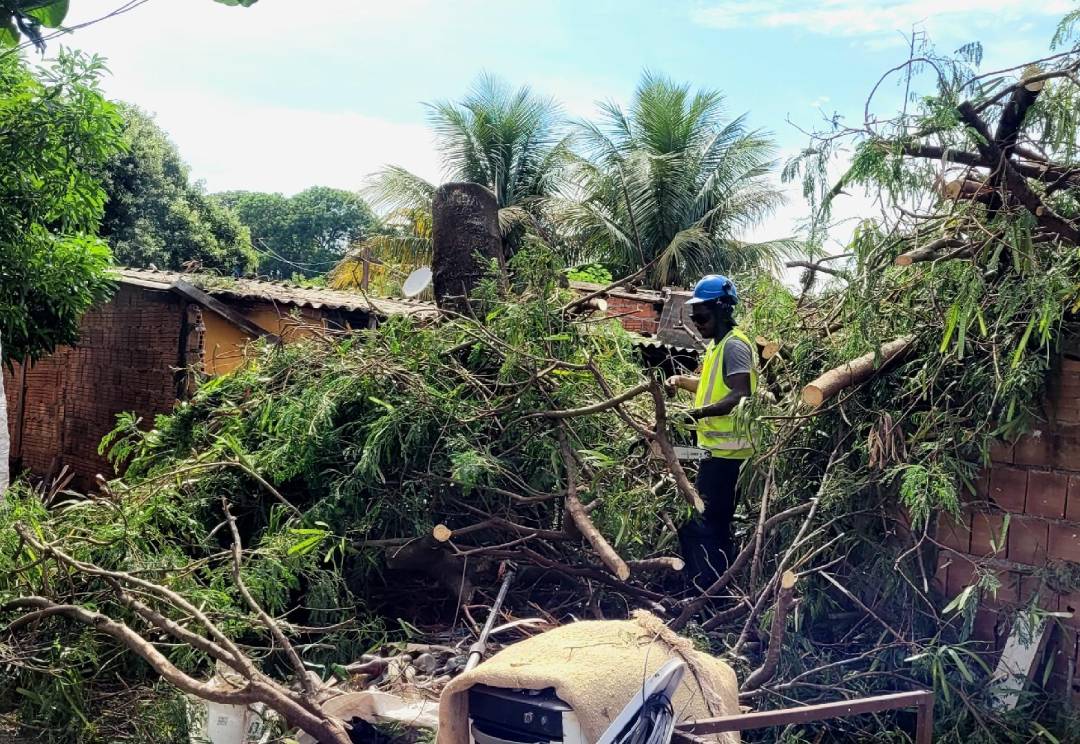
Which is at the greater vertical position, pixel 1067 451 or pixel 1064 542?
pixel 1067 451

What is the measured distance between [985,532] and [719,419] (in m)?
1.33

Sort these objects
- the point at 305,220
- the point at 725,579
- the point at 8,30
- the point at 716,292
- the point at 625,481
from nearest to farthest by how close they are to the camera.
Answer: the point at 8,30 → the point at 725,579 → the point at 625,481 → the point at 716,292 → the point at 305,220

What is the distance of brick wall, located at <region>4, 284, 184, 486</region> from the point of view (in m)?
10.1

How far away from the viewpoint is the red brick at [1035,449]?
12.9 feet

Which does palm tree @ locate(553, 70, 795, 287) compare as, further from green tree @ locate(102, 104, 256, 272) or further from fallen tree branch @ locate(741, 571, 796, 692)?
fallen tree branch @ locate(741, 571, 796, 692)

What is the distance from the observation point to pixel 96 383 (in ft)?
35.8

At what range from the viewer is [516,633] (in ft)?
13.4

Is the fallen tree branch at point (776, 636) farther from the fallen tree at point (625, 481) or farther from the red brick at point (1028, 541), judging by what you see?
the red brick at point (1028, 541)

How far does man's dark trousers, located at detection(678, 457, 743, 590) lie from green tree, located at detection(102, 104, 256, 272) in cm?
1650

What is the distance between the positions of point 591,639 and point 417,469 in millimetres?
1962

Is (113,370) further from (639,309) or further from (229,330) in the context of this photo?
(639,309)

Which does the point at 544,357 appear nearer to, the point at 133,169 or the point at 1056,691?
the point at 1056,691

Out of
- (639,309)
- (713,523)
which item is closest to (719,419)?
(713,523)

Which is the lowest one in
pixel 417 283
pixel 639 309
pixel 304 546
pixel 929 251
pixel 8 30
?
pixel 304 546
